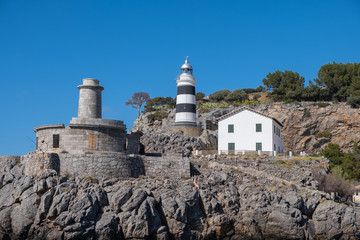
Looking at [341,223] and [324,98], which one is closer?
[341,223]

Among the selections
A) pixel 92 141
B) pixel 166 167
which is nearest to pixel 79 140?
Answer: pixel 92 141

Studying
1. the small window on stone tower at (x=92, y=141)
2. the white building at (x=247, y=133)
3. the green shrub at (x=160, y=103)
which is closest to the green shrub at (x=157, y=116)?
the green shrub at (x=160, y=103)

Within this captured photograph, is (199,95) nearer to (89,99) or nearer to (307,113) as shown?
(307,113)

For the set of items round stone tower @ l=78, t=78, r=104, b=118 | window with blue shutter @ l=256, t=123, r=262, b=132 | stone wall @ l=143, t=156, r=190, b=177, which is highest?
round stone tower @ l=78, t=78, r=104, b=118

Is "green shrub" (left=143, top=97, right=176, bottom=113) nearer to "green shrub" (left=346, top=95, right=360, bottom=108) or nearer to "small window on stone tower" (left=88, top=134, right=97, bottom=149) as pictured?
"green shrub" (left=346, top=95, right=360, bottom=108)

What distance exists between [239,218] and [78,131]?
1114 centimetres

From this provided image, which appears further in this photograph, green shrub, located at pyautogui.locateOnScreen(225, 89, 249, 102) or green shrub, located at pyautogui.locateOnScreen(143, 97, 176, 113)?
green shrub, located at pyautogui.locateOnScreen(225, 89, 249, 102)

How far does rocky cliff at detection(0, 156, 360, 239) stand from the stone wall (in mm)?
665

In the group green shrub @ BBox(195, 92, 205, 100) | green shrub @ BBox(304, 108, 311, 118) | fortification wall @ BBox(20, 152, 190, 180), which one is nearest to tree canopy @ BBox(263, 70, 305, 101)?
green shrub @ BBox(304, 108, 311, 118)

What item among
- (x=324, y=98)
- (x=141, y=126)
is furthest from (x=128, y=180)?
(x=324, y=98)

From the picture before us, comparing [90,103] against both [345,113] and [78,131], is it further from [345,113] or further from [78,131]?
[345,113]

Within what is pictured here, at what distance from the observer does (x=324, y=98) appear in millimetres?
54812

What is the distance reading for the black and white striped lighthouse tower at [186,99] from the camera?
45.8m

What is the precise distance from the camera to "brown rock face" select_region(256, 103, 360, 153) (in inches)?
1833
